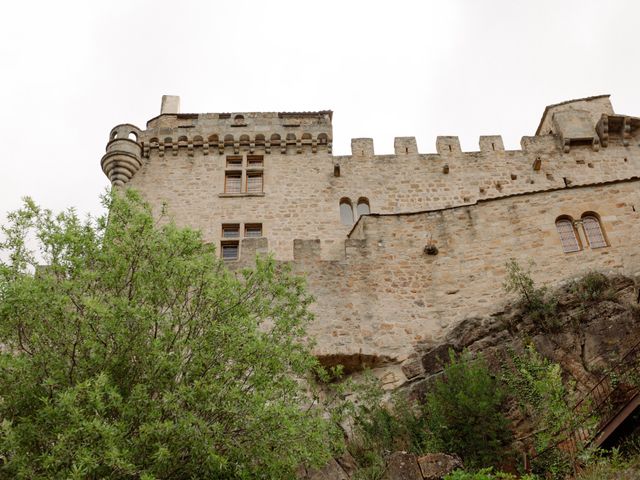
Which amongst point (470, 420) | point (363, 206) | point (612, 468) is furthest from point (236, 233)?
point (612, 468)

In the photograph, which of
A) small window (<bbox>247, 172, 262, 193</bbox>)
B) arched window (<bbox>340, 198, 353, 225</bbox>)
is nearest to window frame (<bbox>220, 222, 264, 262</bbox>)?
small window (<bbox>247, 172, 262, 193</bbox>)

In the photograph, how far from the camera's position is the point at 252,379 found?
11352mm

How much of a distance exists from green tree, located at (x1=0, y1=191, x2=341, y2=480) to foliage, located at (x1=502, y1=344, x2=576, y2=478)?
378cm

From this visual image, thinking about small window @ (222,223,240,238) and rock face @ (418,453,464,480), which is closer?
rock face @ (418,453,464,480)

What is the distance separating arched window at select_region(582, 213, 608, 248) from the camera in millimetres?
18328

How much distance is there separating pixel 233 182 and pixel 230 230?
2222 mm

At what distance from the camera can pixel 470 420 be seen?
1316 cm

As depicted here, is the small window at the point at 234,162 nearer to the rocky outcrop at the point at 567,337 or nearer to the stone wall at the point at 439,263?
the stone wall at the point at 439,263

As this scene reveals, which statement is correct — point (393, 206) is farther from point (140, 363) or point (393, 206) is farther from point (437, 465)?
point (140, 363)

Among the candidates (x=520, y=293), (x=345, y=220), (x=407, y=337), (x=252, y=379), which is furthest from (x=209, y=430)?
(x=345, y=220)

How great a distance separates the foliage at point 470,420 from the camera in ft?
42.6

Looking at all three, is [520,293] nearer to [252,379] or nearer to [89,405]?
[252,379]

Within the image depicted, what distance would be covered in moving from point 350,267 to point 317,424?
26.0 feet

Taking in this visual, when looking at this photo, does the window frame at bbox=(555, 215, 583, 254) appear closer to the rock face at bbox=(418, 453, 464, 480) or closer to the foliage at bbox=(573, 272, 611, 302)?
the foliage at bbox=(573, 272, 611, 302)
